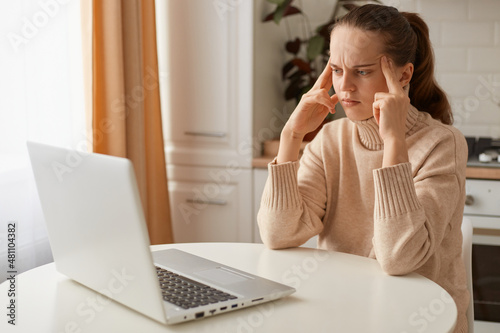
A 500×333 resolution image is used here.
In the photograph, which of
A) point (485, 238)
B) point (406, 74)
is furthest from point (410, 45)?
point (485, 238)

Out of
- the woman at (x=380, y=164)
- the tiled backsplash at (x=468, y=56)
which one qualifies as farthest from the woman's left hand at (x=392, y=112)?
the tiled backsplash at (x=468, y=56)

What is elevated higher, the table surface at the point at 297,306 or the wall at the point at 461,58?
the wall at the point at 461,58

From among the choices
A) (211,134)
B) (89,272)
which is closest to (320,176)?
(89,272)

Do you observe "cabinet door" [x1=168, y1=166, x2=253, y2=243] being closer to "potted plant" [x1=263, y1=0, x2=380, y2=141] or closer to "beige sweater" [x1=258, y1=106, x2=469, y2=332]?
"potted plant" [x1=263, y1=0, x2=380, y2=141]

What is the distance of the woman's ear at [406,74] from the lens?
56.8 inches

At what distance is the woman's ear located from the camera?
1442 millimetres

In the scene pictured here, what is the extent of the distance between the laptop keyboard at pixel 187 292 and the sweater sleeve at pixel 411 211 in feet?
1.20

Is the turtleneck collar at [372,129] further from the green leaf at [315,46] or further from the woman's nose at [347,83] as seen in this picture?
the green leaf at [315,46]

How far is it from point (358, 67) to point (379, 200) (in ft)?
1.02

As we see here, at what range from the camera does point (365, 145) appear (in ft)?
4.94

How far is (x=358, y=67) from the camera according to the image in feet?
4.51

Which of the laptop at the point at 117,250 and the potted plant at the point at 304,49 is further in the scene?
the potted plant at the point at 304,49

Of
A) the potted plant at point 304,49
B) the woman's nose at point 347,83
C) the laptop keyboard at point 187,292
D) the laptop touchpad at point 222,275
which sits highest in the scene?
the potted plant at point 304,49

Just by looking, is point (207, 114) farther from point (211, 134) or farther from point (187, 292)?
point (187, 292)
